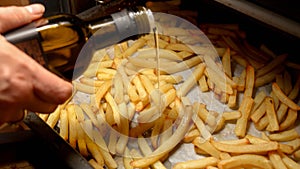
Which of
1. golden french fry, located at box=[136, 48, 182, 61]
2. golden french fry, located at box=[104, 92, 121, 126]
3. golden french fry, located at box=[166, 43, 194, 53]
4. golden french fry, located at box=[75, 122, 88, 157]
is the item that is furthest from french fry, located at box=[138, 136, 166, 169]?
golden french fry, located at box=[166, 43, 194, 53]

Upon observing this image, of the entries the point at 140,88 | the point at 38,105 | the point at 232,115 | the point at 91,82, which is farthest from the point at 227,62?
the point at 38,105

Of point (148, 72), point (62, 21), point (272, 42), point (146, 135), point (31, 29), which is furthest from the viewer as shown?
point (272, 42)

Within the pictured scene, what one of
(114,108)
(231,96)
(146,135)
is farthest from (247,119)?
(114,108)

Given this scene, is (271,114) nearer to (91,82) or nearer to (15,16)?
(91,82)

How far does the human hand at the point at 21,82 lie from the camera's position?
46.5 inches

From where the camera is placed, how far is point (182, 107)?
199cm

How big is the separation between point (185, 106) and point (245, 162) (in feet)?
1.53

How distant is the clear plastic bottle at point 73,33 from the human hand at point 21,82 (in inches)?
4.1

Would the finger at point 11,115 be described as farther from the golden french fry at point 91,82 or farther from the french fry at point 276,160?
the french fry at point 276,160

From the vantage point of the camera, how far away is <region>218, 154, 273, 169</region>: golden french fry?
1.63 metres

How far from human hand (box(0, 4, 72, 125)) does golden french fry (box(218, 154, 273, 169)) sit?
73cm

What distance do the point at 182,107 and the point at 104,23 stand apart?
0.66m

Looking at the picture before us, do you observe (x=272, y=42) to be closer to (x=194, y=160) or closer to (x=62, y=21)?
(x=194, y=160)

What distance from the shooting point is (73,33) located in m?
1.56
